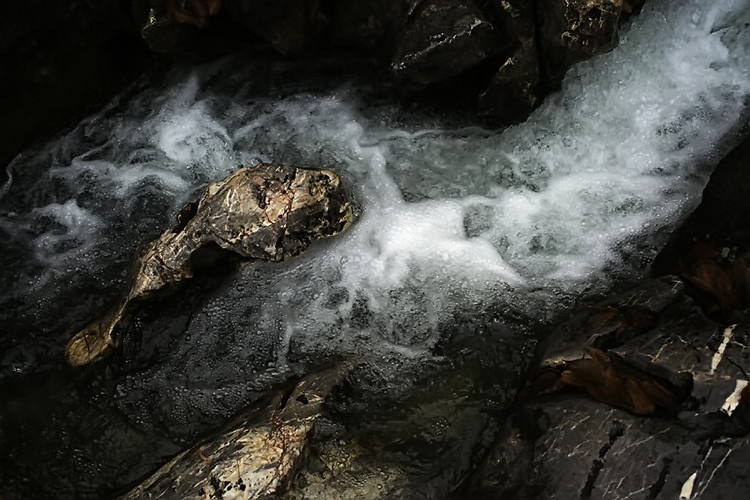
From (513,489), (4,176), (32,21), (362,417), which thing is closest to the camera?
(513,489)

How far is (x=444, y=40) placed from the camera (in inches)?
194

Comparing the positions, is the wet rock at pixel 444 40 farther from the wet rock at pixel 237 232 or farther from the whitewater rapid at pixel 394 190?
the wet rock at pixel 237 232

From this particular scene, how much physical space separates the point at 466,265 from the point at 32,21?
4339mm

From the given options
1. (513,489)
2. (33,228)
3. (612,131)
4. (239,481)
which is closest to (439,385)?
(513,489)

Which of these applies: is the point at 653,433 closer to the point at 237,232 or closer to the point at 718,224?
the point at 718,224

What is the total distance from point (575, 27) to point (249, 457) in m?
3.99

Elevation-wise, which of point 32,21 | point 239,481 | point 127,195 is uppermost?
point 32,21

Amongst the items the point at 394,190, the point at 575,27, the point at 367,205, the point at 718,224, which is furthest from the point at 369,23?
the point at 718,224

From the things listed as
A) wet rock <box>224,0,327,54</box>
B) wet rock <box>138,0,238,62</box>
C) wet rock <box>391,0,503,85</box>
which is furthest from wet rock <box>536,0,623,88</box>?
wet rock <box>138,0,238,62</box>

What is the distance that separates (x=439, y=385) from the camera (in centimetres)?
446

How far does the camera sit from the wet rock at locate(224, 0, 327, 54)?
524cm

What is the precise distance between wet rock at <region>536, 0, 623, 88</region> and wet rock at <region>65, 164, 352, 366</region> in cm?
211

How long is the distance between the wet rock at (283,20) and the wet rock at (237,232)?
1.35 meters

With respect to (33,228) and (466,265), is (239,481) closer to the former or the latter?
(466,265)
